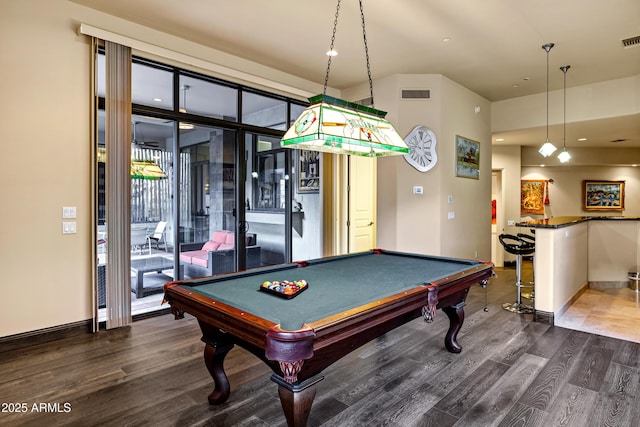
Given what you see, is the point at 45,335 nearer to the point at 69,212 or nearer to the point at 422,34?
the point at 69,212

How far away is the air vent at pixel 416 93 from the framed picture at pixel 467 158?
0.86m

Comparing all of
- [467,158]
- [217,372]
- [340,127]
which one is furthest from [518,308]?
[217,372]

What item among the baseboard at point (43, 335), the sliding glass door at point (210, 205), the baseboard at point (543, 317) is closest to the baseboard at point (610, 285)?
the baseboard at point (543, 317)

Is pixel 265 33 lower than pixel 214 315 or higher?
higher

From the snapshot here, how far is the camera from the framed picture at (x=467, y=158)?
561 cm

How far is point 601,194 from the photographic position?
9.12 meters

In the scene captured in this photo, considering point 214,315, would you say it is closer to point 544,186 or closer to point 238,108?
point 238,108

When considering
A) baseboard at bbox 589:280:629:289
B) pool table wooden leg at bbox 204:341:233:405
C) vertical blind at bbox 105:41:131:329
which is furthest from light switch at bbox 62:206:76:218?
baseboard at bbox 589:280:629:289

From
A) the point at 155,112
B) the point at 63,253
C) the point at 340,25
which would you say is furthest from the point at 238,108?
the point at 63,253

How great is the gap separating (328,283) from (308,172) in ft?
13.7

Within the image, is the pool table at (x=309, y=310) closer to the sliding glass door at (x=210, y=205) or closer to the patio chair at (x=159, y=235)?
the sliding glass door at (x=210, y=205)

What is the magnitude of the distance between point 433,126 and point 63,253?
4.73 metres

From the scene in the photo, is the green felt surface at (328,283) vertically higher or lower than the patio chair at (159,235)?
lower

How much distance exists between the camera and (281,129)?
17.6ft
